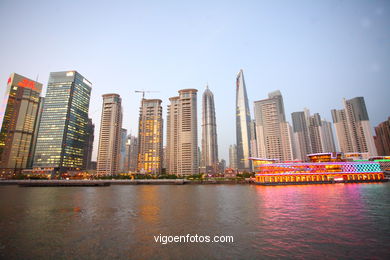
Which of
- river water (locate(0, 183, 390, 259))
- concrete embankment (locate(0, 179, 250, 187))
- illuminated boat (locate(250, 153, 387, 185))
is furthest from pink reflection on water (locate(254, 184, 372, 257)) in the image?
concrete embankment (locate(0, 179, 250, 187))

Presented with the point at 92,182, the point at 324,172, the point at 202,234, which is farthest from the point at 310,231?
the point at 92,182

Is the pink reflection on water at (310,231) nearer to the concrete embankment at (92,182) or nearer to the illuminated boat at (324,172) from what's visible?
the illuminated boat at (324,172)

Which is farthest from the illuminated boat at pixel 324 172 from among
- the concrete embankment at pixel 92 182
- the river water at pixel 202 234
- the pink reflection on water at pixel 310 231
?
the pink reflection on water at pixel 310 231

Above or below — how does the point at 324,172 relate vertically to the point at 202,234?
above

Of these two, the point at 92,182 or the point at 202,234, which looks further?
the point at 92,182

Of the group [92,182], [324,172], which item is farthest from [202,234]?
[92,182]

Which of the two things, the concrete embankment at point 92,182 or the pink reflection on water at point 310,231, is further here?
the concrete embankment at point 92,182

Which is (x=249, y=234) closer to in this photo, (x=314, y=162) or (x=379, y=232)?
(x=379, y=232)

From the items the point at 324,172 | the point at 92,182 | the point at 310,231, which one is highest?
the point at 324,172

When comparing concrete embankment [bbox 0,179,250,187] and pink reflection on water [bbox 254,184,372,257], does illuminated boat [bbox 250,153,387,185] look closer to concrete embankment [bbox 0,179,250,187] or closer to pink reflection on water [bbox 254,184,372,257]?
concrete embankment [bbox 0,179,250,187]

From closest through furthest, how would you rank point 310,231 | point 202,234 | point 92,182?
1. point 202,234
2. point 310,231
3. point 92,182

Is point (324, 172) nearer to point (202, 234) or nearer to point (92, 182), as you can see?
point (202, 234)

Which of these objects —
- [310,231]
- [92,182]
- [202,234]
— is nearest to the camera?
[202,234]

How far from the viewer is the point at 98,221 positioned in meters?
31.3
